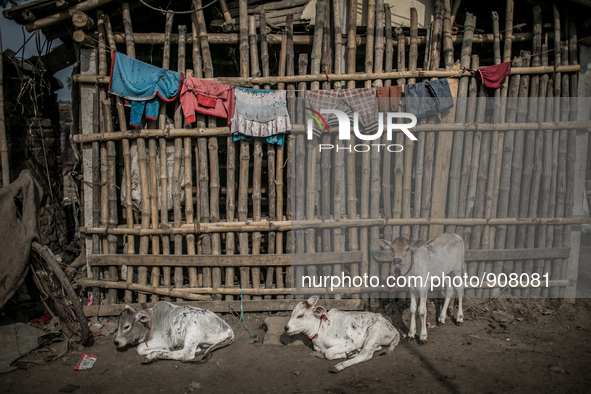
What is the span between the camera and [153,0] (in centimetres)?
562

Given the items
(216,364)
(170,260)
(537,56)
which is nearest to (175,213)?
(170,260)

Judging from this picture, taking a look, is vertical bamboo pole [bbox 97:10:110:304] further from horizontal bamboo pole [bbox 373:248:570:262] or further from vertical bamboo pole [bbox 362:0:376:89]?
horizontal bamboo pole [bbox 373:248:570:262]

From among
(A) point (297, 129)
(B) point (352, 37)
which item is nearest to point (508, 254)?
(A) point (297, 129)

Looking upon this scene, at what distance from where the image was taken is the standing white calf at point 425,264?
4.65 meters

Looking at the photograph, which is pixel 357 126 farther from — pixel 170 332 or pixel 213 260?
pixel 170 332

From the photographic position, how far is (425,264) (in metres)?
4.91

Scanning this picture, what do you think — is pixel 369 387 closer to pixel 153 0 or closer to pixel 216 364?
pixel 216 364

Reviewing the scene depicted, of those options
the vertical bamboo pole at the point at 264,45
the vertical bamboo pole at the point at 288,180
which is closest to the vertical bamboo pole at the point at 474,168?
the vertical bamboo pole at the point at 288,180

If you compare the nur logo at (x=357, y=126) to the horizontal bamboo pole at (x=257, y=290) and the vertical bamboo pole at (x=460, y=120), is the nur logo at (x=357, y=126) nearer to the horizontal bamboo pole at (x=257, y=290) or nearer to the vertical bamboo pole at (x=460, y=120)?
the vertical bamboo pole at (x=460, y=120)

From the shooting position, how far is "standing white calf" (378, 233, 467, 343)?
4648mm

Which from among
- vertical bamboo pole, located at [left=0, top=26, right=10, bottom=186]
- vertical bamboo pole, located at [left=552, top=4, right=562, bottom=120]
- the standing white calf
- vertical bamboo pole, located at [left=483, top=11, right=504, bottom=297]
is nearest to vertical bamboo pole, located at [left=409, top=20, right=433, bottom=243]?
the standing white calf

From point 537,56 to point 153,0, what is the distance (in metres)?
5.67

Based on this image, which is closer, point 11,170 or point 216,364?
point 216,364

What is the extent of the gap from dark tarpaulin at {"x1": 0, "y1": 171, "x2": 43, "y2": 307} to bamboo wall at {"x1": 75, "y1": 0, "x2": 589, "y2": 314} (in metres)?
0.87
